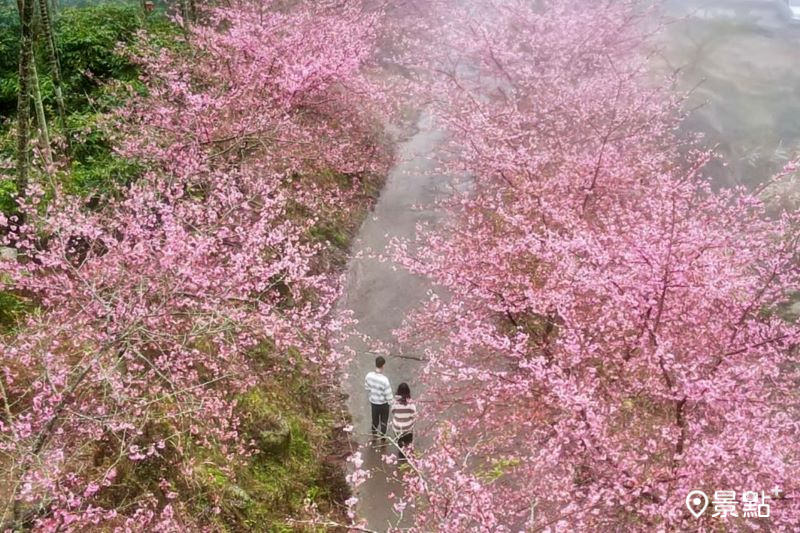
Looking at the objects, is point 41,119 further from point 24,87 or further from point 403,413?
point 403,413

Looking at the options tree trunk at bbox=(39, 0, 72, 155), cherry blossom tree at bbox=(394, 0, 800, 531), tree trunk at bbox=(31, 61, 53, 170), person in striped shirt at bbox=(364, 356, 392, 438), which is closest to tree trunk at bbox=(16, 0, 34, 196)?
tree trunk at bbox=(31, 61, 53, 170)

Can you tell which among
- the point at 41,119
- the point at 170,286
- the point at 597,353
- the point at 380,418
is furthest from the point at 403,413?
the point at 41,119

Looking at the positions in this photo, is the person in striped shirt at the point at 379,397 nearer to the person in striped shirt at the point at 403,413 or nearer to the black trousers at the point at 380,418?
the black trousers at the point at 380,418

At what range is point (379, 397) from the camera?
30.7ft

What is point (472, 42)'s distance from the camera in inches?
678

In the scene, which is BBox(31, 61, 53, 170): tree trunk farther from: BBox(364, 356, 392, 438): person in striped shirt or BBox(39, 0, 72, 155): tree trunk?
BBox(364, 356, 392, 438): person in striped shirt

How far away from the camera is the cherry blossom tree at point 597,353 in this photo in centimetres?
591

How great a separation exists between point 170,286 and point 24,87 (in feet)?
13.4

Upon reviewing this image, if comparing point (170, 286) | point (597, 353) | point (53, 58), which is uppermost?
point (53, 58)

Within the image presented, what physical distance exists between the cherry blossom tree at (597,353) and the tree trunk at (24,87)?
6991mm

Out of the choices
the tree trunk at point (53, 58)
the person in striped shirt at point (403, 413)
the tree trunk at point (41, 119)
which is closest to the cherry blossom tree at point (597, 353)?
the person in striped shirt at point (403, 413)

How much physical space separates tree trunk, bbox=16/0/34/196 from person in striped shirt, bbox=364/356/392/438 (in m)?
6.23

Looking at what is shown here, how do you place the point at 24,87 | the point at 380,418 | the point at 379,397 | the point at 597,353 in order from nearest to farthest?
1. the point at 597,353
2. the point at 24,87
3. the point at 379,397
4. the point at 380,418

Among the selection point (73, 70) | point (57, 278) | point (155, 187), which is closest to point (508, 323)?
point (155, 187)
